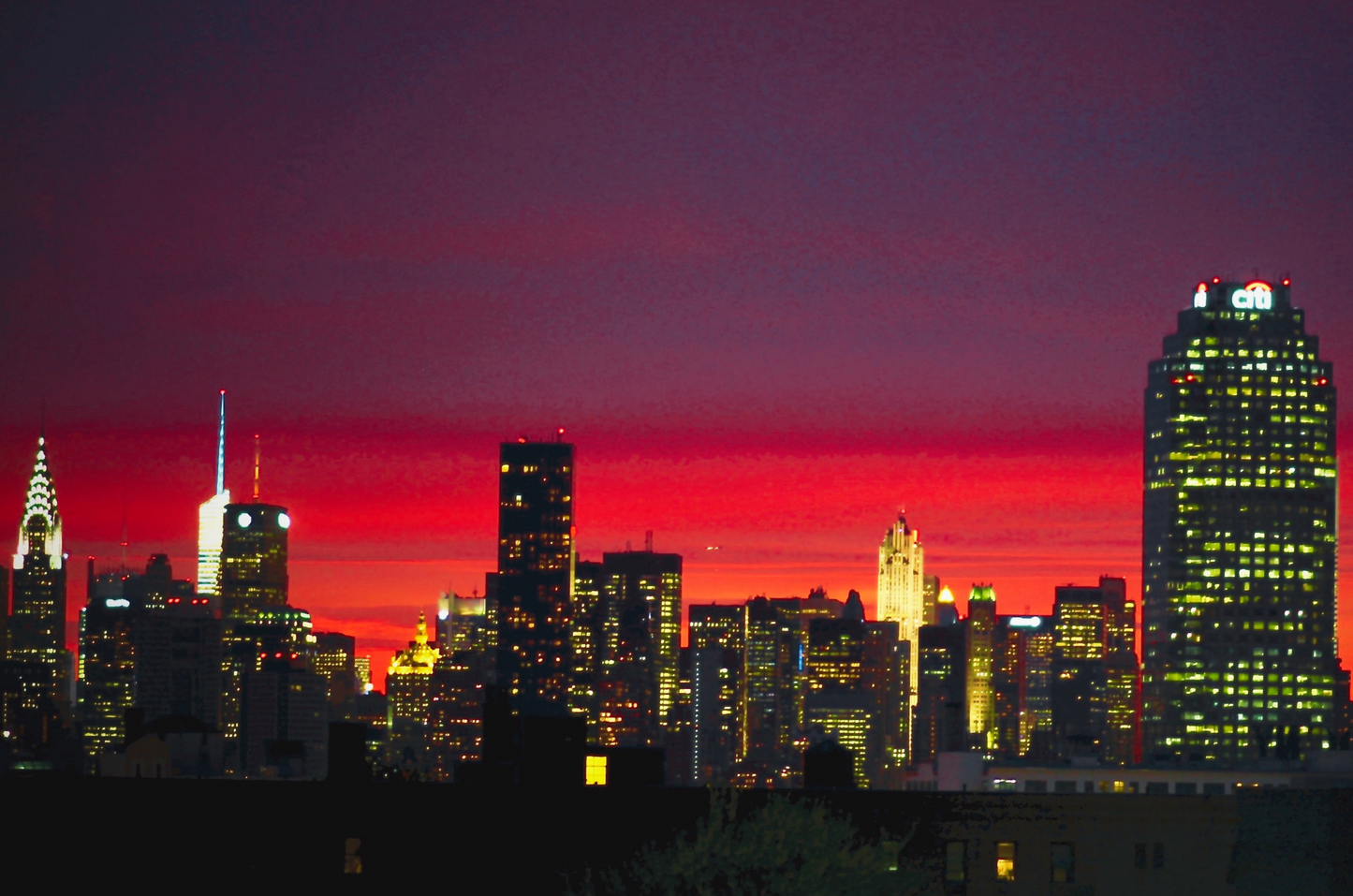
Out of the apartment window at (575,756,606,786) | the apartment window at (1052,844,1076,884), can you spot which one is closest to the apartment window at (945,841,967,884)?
the apartment window at (1052,844,1076,884)

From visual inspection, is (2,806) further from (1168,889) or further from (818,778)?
(1168,889)

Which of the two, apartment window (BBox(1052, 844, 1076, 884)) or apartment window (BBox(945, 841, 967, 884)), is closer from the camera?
apartment window (BBox(945, 841, 967, 884))

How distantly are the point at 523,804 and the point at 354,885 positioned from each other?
582 centimetres

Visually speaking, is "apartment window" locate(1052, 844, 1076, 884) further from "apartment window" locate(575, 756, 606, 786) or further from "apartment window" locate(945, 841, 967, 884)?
"apartment window" locate(575, 756, 606, 786)

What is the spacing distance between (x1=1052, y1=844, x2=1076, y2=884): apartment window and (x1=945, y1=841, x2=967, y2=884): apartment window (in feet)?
10.3

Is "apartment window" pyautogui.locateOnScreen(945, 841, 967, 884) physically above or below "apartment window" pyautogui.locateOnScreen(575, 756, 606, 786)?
below

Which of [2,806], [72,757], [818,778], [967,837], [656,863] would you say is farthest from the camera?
[72,757]

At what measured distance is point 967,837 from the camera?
8638 centimetres

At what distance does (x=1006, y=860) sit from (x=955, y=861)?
75.2 inches

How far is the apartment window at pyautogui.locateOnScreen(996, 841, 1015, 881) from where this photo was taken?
285 ft

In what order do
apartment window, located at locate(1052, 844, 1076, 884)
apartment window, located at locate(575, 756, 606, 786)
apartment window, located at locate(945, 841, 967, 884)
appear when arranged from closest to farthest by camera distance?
1. apartment window, located at locate(945, 841, 967, 884)
2. apartment window, located at locate(1052, 844, 1076, 884)
3. apartment window, located at locate(575, 756, 606, 786)

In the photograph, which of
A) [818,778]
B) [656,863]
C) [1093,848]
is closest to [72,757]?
[818,778]

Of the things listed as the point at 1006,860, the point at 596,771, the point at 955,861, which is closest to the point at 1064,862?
the point at 1006,860

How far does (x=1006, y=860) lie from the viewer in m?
87.0
